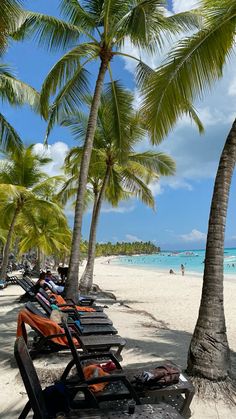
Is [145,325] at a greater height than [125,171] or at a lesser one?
lesser

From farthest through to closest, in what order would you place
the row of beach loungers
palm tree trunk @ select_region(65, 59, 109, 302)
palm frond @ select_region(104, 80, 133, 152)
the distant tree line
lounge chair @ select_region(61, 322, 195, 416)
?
the distant tree line
palm frond @ select_region(104, 80, 133, 152)
palm tree trunk @ select_region(65, 59, 109, 302)
lounge chair @ select_region(61, 322, 195, 416)
the row of beach loungers

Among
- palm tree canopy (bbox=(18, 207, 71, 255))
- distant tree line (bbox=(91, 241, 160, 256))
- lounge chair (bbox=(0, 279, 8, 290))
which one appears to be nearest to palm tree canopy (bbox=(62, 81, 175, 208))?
lounge chair (bbox=(0, 279, 8, 290))

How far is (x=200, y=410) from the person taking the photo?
4.10 meters

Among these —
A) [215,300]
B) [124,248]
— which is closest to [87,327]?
[215,300]

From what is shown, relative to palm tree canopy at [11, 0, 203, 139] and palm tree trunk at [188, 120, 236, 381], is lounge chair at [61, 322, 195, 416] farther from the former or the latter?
palm tree canopy at [11, 0, 203, 139]

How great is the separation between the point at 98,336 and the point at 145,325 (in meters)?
4.40

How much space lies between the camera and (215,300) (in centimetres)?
474

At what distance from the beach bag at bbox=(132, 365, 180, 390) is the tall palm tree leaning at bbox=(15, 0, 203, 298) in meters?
6.39

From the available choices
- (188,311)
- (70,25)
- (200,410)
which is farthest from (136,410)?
(188,311)

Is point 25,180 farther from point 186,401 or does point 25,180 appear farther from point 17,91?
point 186,401

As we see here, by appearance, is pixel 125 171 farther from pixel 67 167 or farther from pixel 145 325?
pixel 145 325

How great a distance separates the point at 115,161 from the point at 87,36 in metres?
7.09

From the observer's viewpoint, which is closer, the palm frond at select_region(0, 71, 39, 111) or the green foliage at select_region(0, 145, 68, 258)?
the palm frond at select_region(0, 71, 39, 111)

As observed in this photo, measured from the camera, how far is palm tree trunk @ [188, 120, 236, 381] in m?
4.59
